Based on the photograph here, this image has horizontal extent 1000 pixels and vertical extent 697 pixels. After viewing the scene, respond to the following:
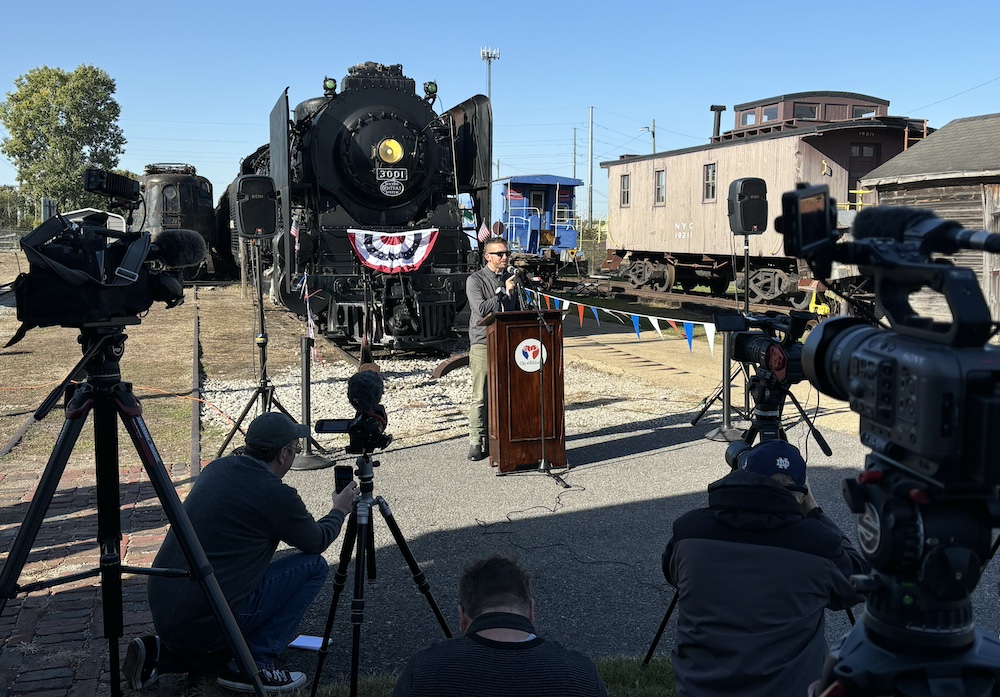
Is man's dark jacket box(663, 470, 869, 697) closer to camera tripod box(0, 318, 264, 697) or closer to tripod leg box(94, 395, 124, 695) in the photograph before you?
camera tripod box(0, 318, 264, 697)

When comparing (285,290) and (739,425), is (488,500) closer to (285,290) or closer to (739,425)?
(739,425)

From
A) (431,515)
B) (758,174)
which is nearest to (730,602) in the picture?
(431,515)

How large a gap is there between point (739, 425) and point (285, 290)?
6.30 m

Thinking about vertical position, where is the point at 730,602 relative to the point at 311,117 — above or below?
below

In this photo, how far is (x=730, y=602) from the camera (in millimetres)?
2693

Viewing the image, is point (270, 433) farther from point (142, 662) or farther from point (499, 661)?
point (499, 661)

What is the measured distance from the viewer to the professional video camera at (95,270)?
10.5 ft

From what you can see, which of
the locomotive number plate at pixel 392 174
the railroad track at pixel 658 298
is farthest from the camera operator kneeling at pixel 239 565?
the railroad track at pixel 658 298

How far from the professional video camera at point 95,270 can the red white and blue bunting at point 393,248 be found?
824 centimetres

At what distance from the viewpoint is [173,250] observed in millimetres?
3574

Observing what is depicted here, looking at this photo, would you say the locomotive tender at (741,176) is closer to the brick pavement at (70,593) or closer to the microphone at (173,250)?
the brick pavement at (70,593)

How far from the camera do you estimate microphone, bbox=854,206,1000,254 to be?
1.84m

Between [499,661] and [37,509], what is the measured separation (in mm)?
1914

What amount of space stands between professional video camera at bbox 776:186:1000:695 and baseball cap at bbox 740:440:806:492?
1074 millimetres
